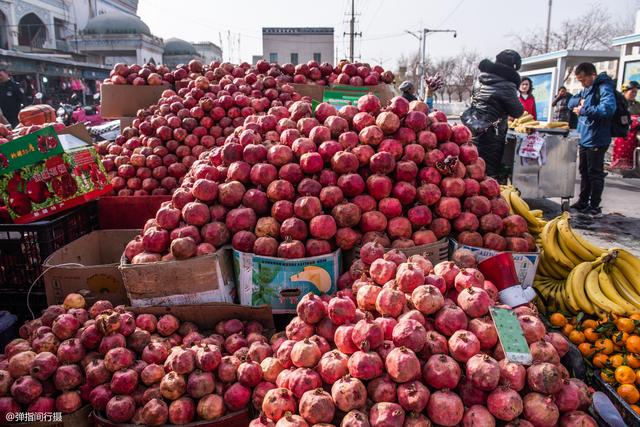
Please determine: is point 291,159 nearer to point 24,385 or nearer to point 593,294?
point 24,385

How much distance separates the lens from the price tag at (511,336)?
A: 1854 mm

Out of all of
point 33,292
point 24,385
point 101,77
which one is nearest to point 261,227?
point 24,385

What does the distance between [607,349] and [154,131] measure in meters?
4.91

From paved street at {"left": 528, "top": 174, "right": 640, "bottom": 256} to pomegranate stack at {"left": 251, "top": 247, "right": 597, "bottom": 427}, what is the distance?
510 cm

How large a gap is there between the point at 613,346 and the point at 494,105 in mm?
4617

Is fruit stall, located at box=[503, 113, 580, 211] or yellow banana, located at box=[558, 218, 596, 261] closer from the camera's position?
yellow banana, located at box=[558, 218, 596, 261]

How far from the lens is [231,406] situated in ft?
6.98

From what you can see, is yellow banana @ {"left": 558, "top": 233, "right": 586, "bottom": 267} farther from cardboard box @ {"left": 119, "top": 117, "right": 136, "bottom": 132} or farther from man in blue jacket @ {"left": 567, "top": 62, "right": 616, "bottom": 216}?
cardboard box @ {"left": 119, "top": 117, "right": 136, "bottom": 132}

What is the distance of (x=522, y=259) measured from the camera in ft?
9.52

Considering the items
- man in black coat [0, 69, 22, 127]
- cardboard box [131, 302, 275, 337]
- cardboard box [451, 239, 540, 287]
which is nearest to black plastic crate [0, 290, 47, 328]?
cardboard box [131, 302, 275, 337]

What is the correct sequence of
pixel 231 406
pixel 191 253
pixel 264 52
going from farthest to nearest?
pixel 264 52 < pixel 191 253 < pixel 231 406

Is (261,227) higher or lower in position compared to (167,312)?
higher

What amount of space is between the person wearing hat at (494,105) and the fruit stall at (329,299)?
336cm

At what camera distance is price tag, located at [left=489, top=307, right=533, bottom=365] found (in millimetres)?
1854
